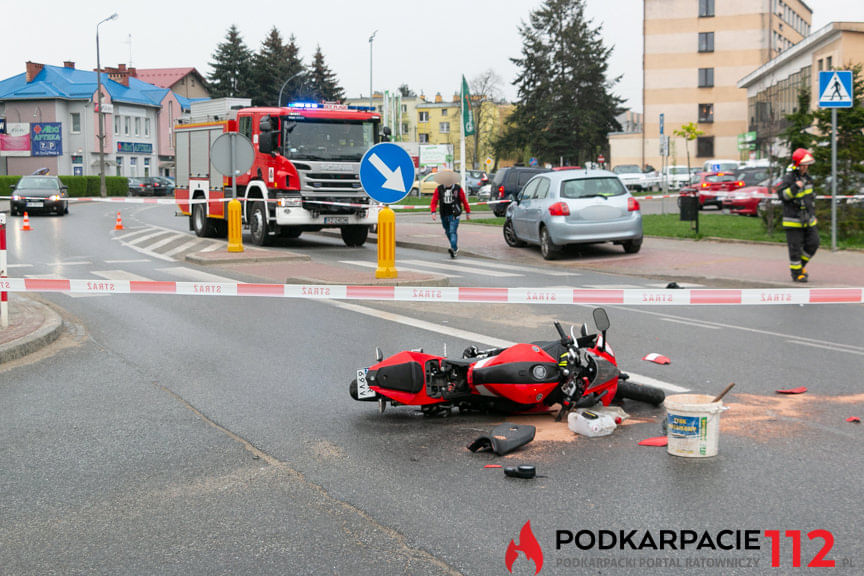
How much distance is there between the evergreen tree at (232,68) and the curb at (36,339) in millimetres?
83718

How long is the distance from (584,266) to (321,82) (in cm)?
8253

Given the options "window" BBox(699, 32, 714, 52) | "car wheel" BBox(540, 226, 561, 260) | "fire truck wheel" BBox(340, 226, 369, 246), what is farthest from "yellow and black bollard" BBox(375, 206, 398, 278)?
"window" BBox(699, 32, 714, 52)

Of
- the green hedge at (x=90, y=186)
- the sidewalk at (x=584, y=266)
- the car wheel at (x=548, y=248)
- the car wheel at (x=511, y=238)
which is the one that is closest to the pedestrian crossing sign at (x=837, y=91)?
the sidewalk at (x=584, y=266)

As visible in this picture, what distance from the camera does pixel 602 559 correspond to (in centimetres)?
390

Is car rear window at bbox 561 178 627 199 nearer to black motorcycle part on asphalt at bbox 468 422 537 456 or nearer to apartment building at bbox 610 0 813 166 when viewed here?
black motorcycle part on asphalt at bbox 468 422 537 456

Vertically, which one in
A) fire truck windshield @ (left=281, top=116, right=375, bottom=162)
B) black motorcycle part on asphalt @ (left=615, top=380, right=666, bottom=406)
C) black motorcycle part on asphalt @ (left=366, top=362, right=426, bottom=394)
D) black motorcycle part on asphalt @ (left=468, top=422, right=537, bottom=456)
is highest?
fire truck windshield @ (left=281, top=116, right=375, bottom=162)

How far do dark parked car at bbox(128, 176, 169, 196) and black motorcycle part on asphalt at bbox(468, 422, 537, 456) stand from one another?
66568mm

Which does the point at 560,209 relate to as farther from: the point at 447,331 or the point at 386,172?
the point at 447,331

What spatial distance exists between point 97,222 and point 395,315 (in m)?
25.0

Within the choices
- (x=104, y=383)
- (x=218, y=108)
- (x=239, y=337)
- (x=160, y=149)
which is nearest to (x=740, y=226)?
(x=218, y=108)

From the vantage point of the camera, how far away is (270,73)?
296 feet

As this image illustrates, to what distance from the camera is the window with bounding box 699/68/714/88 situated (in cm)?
8362

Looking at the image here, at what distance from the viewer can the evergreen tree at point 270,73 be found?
90.2 m

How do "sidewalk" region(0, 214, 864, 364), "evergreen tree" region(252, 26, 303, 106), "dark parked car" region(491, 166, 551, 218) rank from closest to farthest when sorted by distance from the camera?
"sidewalk" region(0, 214, 864, 364) < "dark parked car" region(491, 166, 551, 218) < "evergreen tree" region(252, 26, 303, 106)
